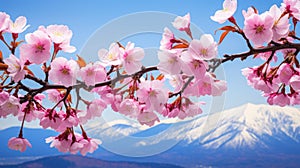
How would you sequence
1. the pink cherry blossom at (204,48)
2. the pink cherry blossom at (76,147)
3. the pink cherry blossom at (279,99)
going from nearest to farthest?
the pink cherry blossom at (204,48) → the pink cherry blossom at (76,147) → the pink cherry blossom at (279,99)

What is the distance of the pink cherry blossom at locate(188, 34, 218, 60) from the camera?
656 mm

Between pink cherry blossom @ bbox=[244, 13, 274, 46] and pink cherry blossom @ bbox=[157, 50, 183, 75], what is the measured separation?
17cm

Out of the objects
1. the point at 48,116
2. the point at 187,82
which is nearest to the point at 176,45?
the point at 187,82

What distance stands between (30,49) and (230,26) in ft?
1.37

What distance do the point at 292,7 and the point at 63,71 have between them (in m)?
Result: 0.54

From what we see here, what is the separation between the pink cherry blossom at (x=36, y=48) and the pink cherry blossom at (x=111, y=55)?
4.6 inches

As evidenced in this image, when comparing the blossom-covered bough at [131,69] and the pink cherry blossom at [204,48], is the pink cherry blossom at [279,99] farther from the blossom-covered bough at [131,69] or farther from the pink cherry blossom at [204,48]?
the pink cherry blossom at [204,48]

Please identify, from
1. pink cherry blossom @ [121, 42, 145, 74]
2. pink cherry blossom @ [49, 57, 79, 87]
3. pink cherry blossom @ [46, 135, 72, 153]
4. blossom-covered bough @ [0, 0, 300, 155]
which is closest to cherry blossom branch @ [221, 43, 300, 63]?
blossom-covered bough @ [0, 0, 300, 155]

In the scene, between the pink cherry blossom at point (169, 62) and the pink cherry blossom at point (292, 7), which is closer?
the pink cherry blossom at point (169, 62)

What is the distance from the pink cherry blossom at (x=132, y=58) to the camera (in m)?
0.69

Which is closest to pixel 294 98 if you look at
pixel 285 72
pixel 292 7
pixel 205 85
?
pixel 285 72

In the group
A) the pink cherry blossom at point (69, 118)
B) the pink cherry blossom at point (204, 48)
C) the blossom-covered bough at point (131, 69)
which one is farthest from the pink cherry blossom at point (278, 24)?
the pink cherry blossom at point (69, 118)

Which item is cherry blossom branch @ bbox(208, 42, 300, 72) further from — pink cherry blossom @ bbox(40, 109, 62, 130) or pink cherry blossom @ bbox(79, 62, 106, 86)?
pink cherry blossom @ bbox(40, 109, 62, 130)

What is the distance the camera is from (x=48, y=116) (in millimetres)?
809
